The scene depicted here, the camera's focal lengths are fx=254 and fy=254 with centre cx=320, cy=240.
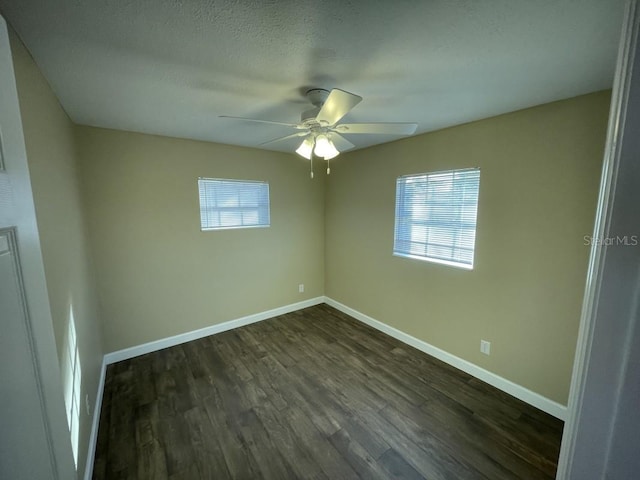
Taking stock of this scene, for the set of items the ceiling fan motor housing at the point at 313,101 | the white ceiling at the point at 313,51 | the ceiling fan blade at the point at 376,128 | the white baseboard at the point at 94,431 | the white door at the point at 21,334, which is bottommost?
the white baseboard at the point at 94,431

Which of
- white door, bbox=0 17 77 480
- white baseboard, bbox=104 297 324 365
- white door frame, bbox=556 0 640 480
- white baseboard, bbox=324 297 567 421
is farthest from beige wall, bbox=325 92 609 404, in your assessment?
white door, bbox=0 17 77 480

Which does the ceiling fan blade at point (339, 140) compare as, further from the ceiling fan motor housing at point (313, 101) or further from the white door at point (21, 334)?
the white door at point (21, 334)

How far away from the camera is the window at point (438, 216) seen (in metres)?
2.36

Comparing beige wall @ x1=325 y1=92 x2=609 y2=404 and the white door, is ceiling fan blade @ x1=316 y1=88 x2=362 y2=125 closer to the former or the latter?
the white door

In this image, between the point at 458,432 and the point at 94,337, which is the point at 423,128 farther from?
the point at 94,337

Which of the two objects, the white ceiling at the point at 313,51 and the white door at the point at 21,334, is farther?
the white ceiling at the point at 313,51

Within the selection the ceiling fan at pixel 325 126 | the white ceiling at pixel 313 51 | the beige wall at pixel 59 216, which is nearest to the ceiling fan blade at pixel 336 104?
the ceiling fan at pixel 325 126

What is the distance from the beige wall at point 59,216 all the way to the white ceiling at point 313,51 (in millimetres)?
152

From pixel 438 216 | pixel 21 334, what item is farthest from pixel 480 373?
pixel 21 334

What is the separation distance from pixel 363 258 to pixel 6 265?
3165mm

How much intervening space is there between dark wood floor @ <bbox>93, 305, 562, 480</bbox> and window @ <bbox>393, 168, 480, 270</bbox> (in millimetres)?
1136

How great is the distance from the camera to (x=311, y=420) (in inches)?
76.2

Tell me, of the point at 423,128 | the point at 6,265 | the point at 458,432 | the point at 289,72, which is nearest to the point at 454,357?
the point at 458,432

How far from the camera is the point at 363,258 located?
3480 mm
